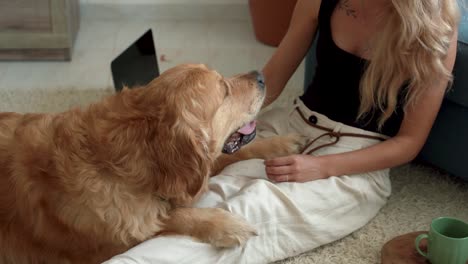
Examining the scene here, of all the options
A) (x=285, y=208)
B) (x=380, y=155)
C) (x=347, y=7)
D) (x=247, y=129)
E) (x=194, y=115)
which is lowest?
(x=285, y=208)

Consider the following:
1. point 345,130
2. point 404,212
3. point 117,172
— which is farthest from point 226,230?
point 404,212

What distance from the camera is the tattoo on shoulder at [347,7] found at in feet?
6.54

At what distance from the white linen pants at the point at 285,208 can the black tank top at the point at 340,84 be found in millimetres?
35

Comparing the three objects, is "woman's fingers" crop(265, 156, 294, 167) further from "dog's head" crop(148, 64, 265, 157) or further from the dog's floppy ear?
the dog's floppy ear

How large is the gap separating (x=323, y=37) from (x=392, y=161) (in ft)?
1.47

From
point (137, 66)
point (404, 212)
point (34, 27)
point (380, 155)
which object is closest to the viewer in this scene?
point (380, 155)

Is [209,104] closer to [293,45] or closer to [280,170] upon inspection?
[280,170]

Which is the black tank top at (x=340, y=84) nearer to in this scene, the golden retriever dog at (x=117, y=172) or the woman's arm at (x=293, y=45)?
the woman's arm at (x=293, y=45)

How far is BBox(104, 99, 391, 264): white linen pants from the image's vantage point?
68.3 inches

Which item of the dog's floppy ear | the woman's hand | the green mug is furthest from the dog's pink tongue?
Answer: the green mug

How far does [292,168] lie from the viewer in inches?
74.7

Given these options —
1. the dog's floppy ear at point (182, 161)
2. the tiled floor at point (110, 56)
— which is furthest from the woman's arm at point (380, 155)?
the tiled floor at point (110, 56)

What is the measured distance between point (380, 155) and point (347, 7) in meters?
0.47

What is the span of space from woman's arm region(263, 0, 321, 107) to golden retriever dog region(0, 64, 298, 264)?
472mm
